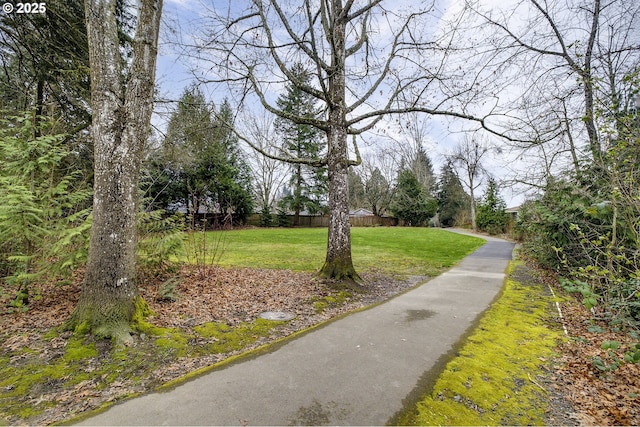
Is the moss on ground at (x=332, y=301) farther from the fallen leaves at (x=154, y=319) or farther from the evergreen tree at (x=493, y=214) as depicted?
the evergreen tree at (x=493, y=214)

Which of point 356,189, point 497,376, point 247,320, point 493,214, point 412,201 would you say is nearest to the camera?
point 497,376

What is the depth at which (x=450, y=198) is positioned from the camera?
41.0 meters

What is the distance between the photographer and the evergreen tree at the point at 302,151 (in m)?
29.3

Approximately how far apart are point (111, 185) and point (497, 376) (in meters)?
4.75

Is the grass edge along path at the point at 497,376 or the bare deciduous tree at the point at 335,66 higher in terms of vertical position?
the bare deciduous tree at the point at 335,66

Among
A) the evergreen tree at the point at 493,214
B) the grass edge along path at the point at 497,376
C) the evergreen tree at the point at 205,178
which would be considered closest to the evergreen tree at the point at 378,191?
the evergreen tree at the point at 493,214

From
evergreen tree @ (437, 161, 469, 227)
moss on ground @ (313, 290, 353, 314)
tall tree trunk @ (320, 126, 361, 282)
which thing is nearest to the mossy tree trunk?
moss on ground @ (313, 290, 353, 314)

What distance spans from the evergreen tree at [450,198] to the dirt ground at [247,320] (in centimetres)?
3765

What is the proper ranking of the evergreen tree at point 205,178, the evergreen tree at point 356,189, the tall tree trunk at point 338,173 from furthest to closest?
the evergreen tree at point 356,189 < the evergreen tree at point 205,178 < the tall tree trunk at point 338,173

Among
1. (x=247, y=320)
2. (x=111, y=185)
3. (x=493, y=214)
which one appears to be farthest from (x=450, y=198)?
(x=111, y=185)

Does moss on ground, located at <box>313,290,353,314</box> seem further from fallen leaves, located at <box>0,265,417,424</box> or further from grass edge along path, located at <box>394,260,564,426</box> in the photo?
grass edge along path, located at <box>394,260,564,426</box>

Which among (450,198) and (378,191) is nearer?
(378,191)

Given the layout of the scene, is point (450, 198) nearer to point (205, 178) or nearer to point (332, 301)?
point (205, 178)

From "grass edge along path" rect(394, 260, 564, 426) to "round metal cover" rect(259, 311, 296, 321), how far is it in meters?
2.36
